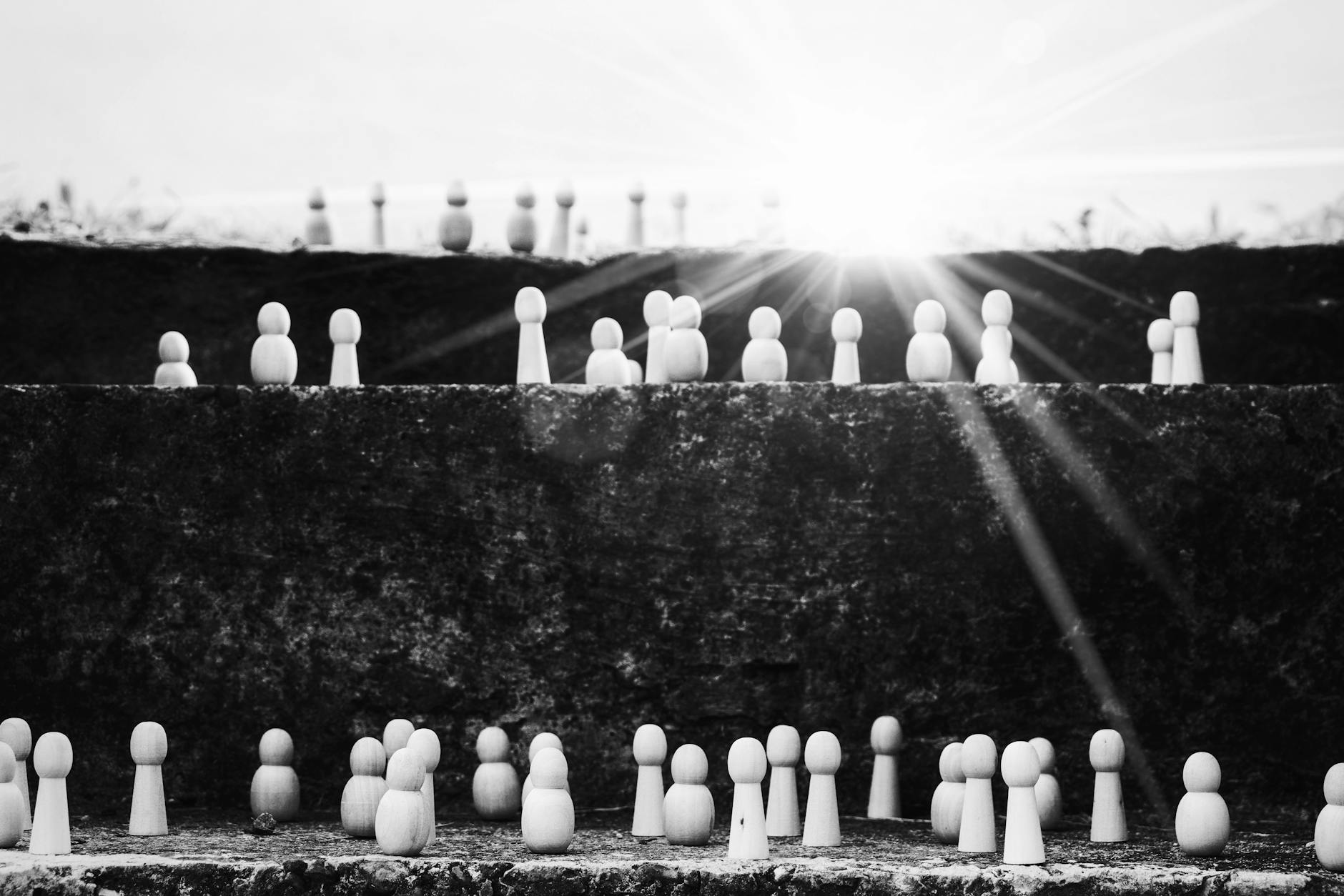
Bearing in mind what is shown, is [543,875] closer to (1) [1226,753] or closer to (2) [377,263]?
(1) [1226,753]

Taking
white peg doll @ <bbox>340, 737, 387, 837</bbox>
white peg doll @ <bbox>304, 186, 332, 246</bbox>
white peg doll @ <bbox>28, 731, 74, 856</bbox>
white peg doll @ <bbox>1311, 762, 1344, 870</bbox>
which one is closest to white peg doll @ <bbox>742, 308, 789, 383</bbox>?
white peg doll @ <bbox>340, 737, 387, 837</bbox>

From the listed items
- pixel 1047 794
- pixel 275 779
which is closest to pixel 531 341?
pixel 275 779

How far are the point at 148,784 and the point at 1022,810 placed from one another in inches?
63.2

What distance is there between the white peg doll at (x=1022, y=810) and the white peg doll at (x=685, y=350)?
109cm

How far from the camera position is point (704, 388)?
302 centimetres

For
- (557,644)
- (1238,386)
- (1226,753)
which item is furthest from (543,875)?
(1238,386)

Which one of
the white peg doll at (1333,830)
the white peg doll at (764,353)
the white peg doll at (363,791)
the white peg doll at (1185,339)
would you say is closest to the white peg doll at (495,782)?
the white peg doll at (363,791)

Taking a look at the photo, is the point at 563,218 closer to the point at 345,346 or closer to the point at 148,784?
the point at 345,346

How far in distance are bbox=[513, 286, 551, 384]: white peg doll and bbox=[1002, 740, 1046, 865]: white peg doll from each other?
55.4 inches

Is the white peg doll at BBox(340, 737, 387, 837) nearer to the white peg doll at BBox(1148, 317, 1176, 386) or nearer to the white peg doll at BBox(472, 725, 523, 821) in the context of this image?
the white peg doll at BBox(472, 725, 523, 821)

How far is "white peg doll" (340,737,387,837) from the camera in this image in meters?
2.65

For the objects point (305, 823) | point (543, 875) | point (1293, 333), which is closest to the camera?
point (543, 875)

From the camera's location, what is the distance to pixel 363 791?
2656mm

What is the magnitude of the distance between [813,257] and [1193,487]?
168 cm
